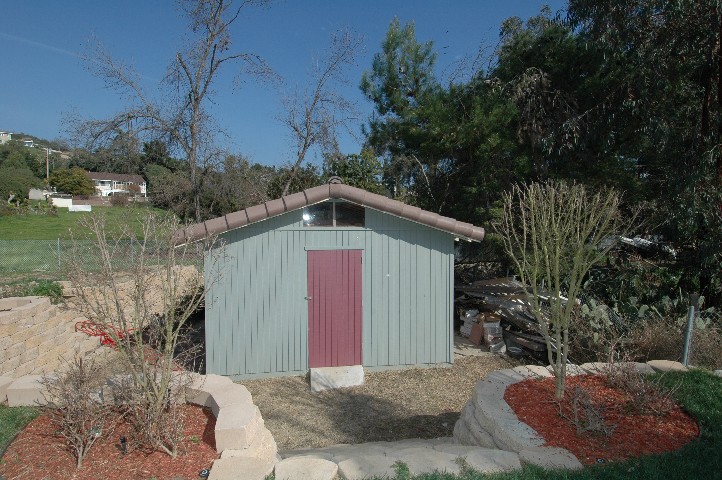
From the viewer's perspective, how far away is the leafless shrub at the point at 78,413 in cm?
375

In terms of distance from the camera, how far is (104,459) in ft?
12.3

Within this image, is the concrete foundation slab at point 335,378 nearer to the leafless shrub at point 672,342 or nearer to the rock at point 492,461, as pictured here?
the rock at point 492,461

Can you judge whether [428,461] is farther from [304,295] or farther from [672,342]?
[672,342]

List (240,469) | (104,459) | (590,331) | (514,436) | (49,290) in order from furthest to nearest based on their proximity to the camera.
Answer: (49,290), (590,331), (514,436), (104,459), (240,469)

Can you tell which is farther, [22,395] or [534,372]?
[534,372]

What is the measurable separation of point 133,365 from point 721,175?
31.8 feet

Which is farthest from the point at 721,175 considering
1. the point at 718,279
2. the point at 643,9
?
the point at 643,9

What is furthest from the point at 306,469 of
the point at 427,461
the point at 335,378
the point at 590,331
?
the point at 590,331

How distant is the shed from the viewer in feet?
25.3

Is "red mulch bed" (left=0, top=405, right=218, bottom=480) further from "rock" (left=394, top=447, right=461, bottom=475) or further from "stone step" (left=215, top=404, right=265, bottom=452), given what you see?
"rock" (left=394, top=447, right=461, bottom=475)

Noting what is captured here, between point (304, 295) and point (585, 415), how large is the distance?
4.57m

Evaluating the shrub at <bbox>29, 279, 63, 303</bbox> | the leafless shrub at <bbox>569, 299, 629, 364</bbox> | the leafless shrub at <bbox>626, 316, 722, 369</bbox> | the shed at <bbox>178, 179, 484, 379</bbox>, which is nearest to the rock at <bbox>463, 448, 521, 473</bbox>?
the leafless shrub at <bbox>626, 316, 722, 369</bbox>

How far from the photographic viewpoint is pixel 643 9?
27.9ft

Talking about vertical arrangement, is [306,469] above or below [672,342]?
below
